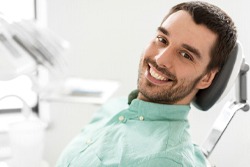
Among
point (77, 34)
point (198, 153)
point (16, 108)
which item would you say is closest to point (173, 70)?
point (198, 153)

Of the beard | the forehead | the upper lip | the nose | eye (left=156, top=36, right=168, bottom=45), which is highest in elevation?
the forehead

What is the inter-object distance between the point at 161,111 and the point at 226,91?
22 centimetres

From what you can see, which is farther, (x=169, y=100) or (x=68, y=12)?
(x=68, y=12)

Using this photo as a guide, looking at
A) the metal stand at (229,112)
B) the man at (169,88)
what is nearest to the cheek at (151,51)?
the man at (169,88)

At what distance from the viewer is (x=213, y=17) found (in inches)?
45.4

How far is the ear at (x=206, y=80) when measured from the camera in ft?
3.96

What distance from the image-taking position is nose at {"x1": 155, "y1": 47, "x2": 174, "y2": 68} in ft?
3.78

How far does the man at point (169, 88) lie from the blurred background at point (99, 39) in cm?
45

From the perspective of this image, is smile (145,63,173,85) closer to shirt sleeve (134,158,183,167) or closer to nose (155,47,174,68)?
nose (155,47,174,68)

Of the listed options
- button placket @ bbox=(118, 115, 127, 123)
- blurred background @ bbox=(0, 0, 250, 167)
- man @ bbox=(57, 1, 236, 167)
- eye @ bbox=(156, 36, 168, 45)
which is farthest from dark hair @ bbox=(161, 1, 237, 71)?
blurred background @ bbox=(0, 0, 250, 167)

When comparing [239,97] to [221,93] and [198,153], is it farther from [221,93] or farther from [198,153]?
[198,153]

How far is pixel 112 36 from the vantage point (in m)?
1.75

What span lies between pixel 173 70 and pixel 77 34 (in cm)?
74

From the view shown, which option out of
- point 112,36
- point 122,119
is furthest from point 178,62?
point 112,36
